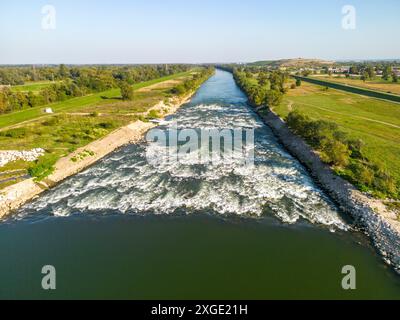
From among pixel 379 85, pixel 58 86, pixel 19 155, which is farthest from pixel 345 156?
pixel 58 86

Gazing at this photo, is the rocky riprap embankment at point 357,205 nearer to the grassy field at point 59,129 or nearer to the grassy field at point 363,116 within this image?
the grassy field at point 363,116

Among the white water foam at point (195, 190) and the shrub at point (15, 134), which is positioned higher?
the shrub at point (15, 134)

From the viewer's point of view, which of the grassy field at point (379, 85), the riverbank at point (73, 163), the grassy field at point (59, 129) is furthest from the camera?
the grassy field at point (379, 85)

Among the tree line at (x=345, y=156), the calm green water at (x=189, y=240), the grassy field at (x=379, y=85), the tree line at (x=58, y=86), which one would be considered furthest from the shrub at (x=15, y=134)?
the grassy field at (x=379, y=85)

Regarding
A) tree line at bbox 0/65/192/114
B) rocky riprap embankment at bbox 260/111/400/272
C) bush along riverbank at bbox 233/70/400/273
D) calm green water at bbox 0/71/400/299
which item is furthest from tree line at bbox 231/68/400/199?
tree line at bbox 0/65/192/114

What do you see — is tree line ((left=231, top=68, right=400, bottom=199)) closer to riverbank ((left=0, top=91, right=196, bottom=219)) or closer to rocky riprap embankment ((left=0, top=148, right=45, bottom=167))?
riverbank ((left=0, top=91, right=196, bottom=219))
